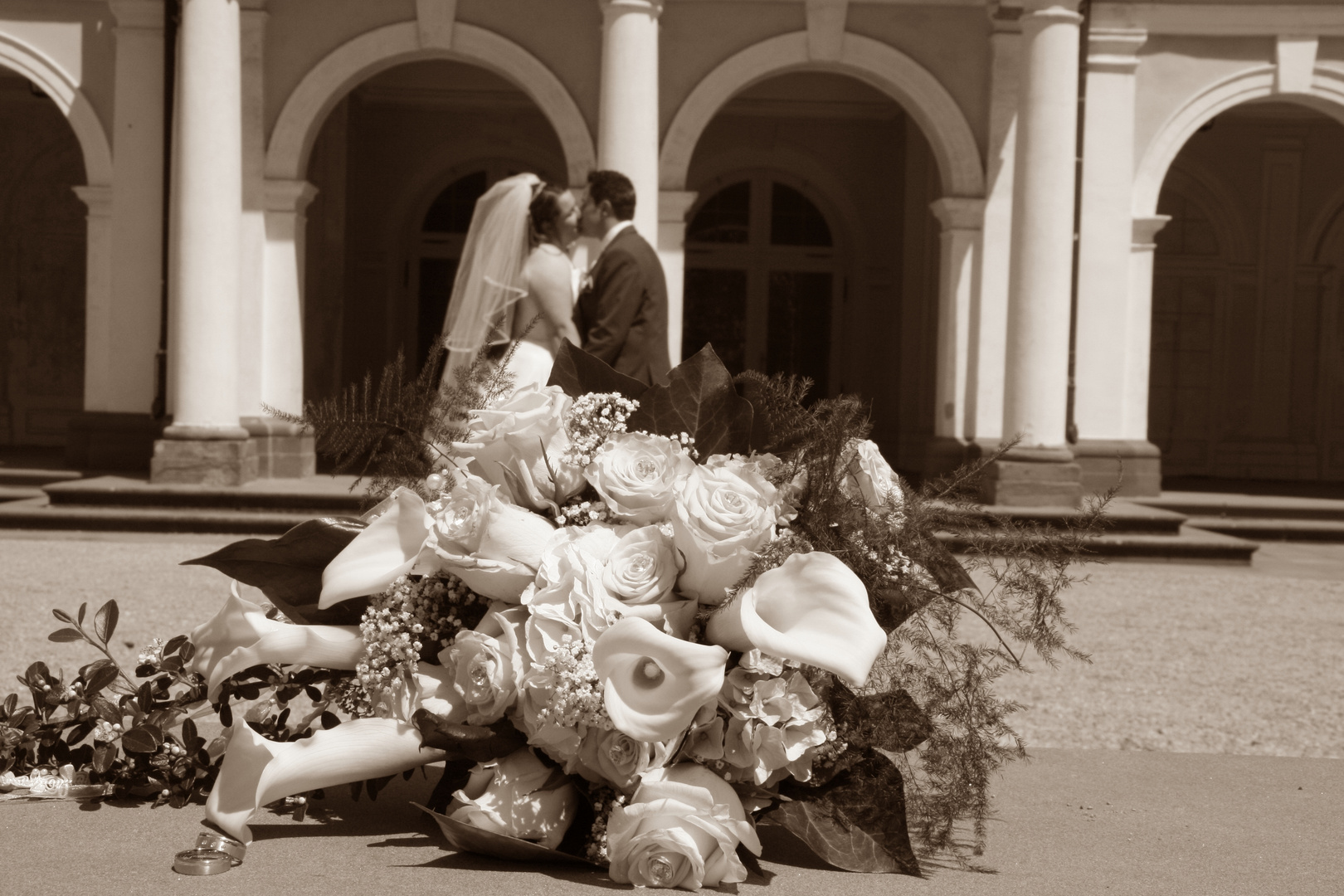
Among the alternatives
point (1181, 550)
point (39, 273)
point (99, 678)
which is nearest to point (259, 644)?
point (99, 678)

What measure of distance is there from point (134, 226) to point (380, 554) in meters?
9.96

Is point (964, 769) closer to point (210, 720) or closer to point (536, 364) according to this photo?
point (210, 720)

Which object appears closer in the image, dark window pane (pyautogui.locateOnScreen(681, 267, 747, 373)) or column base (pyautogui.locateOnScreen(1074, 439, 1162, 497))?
column base (pyautogui.locateOnScreen(1074, 439, 1162, 497))

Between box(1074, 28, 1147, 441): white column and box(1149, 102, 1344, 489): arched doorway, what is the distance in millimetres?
4804

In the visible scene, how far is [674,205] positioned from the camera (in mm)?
10891

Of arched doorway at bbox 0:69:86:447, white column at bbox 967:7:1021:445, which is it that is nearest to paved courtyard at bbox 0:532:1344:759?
white column at bbox 967:7:1021:445

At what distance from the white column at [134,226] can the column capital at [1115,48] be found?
7215 millimetres

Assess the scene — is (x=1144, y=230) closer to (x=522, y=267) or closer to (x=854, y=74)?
(x=854, y=74)

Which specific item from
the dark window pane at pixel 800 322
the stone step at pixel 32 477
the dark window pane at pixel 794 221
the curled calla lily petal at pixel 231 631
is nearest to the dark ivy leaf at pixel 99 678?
the curled calla lily petal at pixel 231 631

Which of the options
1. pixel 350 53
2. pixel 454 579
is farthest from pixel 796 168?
pixel 454 579

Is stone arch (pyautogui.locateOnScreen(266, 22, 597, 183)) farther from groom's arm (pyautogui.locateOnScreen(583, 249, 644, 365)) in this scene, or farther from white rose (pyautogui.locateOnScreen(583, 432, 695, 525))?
white rose (pyautogui.locateOnScreen(583, 432, 695, 525))

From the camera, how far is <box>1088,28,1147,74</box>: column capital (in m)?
10.8

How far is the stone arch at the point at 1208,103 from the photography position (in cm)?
1105

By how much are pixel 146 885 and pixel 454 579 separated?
55 cm
